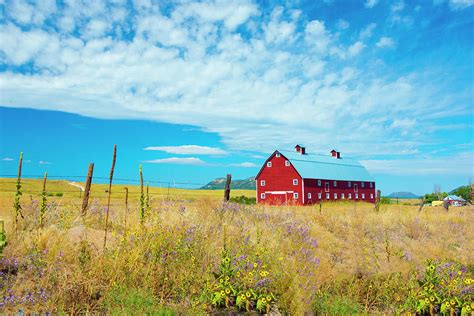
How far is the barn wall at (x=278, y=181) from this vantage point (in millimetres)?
39344

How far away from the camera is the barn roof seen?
133ft

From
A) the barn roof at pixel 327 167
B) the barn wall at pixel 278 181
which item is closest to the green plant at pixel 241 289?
the barn wall at pixel 278 181

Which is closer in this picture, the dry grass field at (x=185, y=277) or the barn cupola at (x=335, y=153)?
the dry grass field at (x=185, y=277)

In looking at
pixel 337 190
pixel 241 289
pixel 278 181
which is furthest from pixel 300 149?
pixel 241 289

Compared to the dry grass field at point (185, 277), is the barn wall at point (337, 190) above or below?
above

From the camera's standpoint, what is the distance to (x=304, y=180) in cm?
3919

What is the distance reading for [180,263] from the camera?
639cm

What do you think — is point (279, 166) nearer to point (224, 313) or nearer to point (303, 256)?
point (303, 256)

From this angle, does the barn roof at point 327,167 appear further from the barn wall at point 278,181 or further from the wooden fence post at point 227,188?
the wooden fence post at point 227,188

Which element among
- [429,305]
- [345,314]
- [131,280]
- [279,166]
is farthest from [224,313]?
[279,166]

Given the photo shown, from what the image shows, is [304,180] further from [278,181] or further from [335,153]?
[335,153]

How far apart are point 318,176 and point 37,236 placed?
36.5 m

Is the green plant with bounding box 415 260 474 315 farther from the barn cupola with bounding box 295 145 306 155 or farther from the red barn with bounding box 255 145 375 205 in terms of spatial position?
the barn cupola with bounding box 295 145 306 155

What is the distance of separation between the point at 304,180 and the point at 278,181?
2805 millimetres
